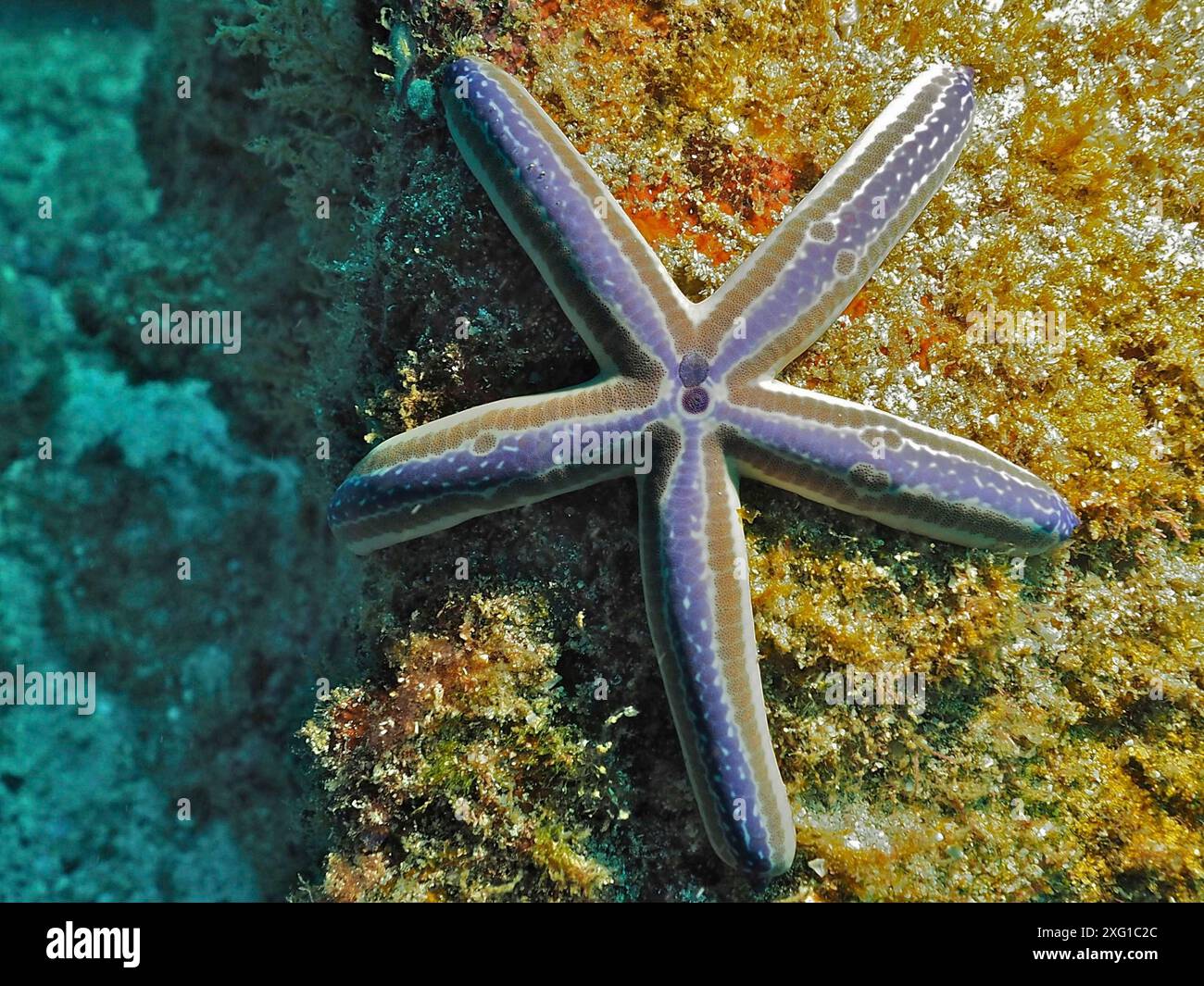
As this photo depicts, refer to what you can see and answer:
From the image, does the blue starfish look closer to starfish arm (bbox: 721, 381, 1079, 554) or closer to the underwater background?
starfish arm (bbox: 721, 381, 1079, 554)

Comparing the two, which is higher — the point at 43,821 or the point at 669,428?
the point at 669,428

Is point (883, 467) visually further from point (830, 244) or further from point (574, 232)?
point (574, 232)

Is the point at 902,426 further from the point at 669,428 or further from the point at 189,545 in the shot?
the point at 189,545

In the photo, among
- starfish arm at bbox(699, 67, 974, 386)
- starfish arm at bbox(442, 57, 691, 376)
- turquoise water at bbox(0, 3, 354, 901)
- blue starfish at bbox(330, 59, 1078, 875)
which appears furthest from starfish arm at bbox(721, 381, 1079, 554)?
turquoise water at bbox(0, 3, 354, 901)

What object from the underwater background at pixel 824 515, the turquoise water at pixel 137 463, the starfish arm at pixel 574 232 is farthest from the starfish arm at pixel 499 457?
the turquoise water at pixel 137 463

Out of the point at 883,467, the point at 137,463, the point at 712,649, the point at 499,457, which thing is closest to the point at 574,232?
the point at 499,457

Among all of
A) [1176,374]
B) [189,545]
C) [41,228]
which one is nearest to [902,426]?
[1176,374]

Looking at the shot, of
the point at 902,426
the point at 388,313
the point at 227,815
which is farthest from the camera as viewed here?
the point at 227,815
